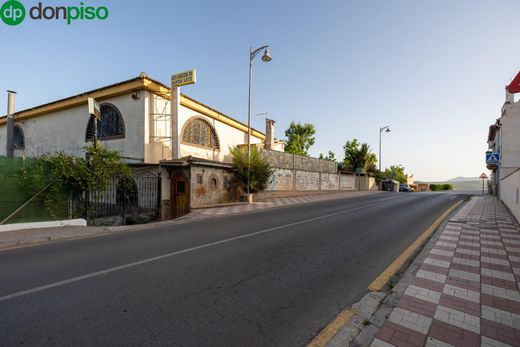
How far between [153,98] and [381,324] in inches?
664

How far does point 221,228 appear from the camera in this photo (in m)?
8.11

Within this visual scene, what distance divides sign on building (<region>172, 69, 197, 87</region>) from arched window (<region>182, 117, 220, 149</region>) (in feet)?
10.2

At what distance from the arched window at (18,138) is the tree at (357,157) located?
3922cm

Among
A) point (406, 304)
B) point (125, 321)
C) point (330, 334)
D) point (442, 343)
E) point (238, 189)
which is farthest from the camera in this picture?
point (238, 189)

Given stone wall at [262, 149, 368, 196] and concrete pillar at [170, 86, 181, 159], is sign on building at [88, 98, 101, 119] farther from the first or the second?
stone wall at [262, 149, 368, 196]

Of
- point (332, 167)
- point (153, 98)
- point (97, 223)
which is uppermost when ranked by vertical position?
point (153, 98)

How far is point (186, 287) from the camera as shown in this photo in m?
3.61

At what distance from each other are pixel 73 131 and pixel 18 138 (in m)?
9.95

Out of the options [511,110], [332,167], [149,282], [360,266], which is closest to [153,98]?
[149,282]

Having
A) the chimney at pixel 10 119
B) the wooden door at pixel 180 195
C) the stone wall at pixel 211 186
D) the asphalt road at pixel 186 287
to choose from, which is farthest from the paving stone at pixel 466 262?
the chimney at pixel 10 119

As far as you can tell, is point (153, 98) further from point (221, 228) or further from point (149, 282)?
point (149, 282)

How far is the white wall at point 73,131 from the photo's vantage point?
15.7 meters

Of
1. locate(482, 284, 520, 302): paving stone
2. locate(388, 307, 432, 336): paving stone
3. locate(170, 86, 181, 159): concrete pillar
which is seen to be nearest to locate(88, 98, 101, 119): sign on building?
locate(170, 86, 181, 159): concrete pillar

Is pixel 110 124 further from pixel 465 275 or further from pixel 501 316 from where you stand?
pixel 501 316
